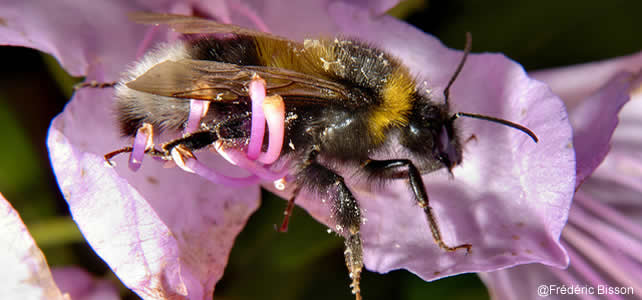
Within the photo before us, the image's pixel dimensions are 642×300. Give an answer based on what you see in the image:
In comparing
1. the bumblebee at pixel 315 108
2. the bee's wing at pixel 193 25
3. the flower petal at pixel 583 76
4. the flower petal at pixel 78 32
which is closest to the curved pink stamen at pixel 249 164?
the bumblebee at pixel 315 108

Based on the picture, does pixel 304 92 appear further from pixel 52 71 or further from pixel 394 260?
pixel 52 71

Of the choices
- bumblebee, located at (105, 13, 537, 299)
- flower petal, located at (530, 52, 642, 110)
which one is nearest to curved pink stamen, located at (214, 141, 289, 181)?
bumblebee, located at (105, 13, 537, 299)

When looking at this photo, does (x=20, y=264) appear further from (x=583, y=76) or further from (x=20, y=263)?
(x=583, y=76)

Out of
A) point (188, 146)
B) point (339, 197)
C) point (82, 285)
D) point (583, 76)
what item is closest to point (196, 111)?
point (188, 146)

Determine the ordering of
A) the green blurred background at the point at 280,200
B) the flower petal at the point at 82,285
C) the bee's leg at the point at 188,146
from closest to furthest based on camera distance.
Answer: the bee's leg at the point at 188,146
the flower petal at the point at 82,285
the green blurred background at the point at 280,200

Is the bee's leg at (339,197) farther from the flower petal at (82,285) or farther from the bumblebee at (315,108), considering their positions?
the flower petal at (82,285)
